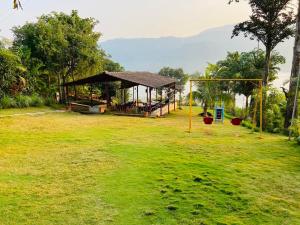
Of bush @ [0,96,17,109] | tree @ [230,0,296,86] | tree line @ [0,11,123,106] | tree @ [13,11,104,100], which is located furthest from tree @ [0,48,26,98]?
tree @ [230,0,296,86]

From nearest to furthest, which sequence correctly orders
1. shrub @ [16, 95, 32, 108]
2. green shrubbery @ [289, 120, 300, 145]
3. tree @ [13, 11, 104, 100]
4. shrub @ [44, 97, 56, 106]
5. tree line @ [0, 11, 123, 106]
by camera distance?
1. green shrubbery @ [289, 120, 300, 145]
2. shrub @ [16, 95, 32, 108]
3. tree line @ [0, 11, 123, 106]
4. shrub @ [44, 97, 56, 106]
5. tree @ [13, 11, 104, 100]

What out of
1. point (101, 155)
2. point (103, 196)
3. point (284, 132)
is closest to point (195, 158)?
point (101, 155)

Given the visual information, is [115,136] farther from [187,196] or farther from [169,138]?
[187,196]

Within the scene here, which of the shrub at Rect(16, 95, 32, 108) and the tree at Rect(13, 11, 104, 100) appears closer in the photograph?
the shrub at Rect(16, 95, 32, 108)

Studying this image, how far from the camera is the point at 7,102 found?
72.0 feet

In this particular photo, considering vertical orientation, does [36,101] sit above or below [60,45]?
below

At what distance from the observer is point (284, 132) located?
55.7 feet

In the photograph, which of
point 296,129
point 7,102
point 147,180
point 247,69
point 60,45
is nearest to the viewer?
point 147,180

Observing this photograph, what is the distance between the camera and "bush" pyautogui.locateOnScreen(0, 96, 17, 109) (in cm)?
2162

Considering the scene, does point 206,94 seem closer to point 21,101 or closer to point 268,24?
point 268,24

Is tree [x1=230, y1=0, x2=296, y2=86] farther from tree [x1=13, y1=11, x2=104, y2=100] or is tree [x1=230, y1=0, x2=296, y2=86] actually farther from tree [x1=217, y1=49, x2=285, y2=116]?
tree [x1=13, y1=11, x2=104, y2=100]

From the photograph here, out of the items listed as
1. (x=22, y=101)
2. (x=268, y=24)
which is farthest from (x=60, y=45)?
(x=268, y=24)

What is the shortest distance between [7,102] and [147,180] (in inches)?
682

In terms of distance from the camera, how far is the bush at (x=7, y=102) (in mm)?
21625
